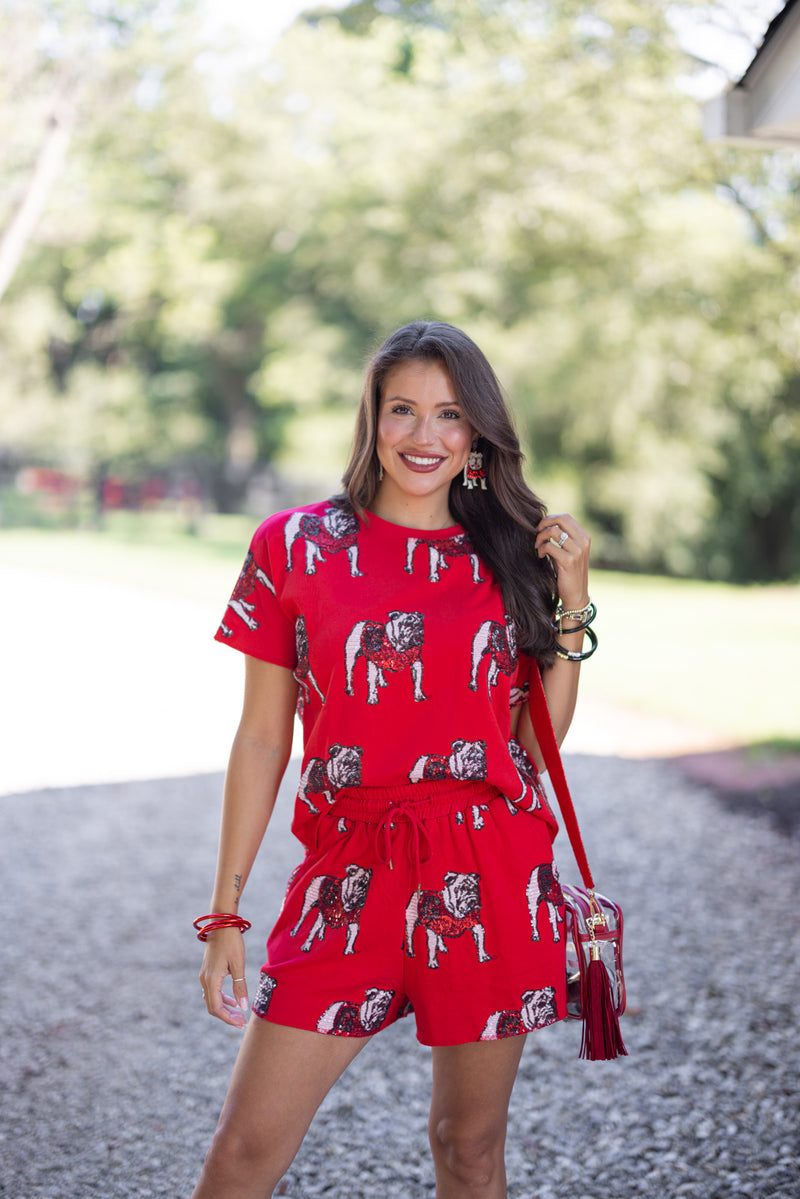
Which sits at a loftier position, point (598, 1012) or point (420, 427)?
point (420, 427)

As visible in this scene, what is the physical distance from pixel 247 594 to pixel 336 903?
0.56m

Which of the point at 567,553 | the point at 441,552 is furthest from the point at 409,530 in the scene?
the point at 567,553

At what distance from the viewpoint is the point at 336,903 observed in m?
1.88

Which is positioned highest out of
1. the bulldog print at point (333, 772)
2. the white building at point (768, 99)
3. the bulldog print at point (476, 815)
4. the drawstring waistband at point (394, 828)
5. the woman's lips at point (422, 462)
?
the white building at point (768, 99)

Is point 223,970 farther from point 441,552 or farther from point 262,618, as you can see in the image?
point 441,552

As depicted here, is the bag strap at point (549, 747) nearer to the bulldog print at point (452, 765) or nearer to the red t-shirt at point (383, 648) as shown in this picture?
the red t-shirt at point (383, 648)

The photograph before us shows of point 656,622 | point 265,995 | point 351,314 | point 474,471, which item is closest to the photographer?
point 265,995

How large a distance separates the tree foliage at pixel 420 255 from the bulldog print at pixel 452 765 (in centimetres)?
938

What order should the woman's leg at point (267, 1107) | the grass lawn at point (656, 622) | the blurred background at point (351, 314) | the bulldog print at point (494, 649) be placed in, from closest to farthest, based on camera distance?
the woman's leg at point (267, 1107), the bulldog print at point (494, 649), the grass lawn at point (656, 622), the blurred background at point (351, 314)

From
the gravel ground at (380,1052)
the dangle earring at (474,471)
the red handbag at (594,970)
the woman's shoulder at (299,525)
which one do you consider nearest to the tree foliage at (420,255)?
the gravel ground at (380,1052)

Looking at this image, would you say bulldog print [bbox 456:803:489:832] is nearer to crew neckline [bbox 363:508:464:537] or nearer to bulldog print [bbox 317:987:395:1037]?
bulldog print [bbox 317:987:395:1037]

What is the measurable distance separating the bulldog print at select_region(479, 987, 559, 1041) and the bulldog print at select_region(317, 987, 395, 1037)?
0.17m

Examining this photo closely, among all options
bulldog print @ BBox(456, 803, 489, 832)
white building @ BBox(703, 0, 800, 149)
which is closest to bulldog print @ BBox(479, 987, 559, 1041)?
bulldog print @ BBox(456, 803, 489, 832)

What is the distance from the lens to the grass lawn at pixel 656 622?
970cm
